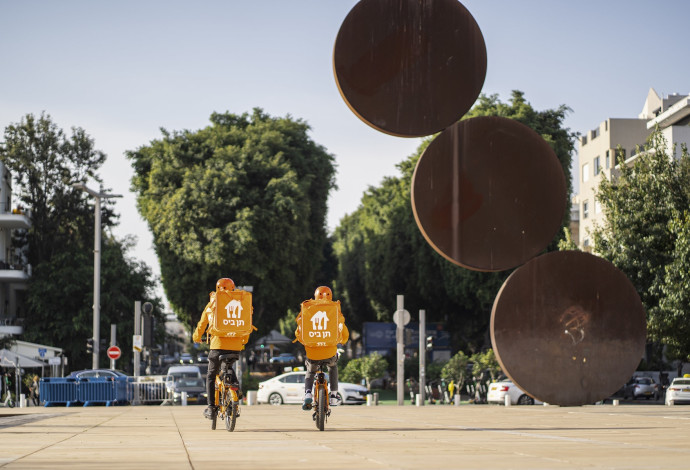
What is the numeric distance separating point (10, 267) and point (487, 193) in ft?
158

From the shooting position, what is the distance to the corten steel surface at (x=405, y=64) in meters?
11.3

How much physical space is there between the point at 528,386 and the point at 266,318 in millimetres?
42386

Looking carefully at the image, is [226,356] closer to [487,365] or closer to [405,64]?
[405,64]

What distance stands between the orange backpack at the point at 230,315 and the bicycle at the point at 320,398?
3.77 feet

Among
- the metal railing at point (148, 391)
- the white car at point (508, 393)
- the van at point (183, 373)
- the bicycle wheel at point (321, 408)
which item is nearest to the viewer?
the bicycle wheel at point (321, 408)

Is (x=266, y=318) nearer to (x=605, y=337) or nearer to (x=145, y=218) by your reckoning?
(x=145, y=218)

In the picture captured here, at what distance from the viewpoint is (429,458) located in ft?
29.6

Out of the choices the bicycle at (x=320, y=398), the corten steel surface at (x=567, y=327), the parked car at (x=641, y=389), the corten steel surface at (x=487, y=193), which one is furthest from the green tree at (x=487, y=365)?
the corten steel surface at (x=487, y=193)

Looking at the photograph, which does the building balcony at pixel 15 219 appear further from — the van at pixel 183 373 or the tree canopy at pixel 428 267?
the tree canopy at pixel 428 267

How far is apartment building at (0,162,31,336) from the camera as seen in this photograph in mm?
53781

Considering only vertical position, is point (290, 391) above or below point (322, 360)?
below

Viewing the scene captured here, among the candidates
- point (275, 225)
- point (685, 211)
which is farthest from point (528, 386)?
point (275, 225)

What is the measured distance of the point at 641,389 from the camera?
49.9 meters

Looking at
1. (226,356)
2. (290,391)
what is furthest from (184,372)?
(226,356)
